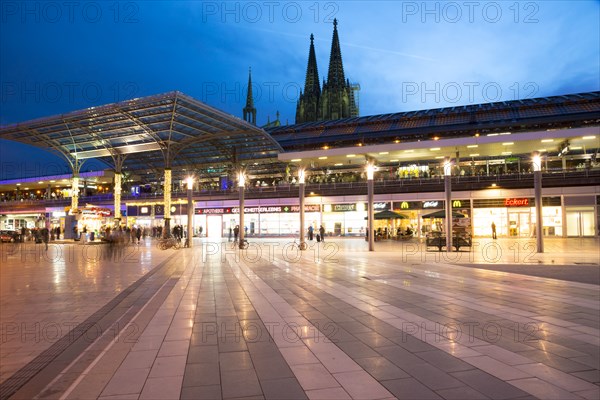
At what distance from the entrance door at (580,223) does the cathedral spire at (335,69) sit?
8088 centimetres

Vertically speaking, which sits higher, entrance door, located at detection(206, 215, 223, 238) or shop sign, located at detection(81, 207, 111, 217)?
shop sign, located at detection(81, 207, 111, 217)

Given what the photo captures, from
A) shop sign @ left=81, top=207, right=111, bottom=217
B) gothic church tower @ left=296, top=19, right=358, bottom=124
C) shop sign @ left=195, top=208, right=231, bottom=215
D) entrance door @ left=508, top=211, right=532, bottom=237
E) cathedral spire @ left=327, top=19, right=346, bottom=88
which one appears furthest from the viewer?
cathedral spire @ left=327, top=19, right=346, bottom=88

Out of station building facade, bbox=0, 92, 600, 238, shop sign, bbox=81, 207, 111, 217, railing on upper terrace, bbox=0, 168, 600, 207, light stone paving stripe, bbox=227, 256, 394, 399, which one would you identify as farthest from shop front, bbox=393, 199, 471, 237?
light stone paving stripe, bbox=227, 256, 394, 399

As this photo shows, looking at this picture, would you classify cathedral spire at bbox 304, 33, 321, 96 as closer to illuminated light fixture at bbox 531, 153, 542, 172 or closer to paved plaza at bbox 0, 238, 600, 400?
illuminated light fixture at bbox 531, 153, 542, 172

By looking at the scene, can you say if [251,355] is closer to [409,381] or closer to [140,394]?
[140,394]

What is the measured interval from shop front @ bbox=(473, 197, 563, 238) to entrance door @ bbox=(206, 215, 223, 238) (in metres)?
31.7

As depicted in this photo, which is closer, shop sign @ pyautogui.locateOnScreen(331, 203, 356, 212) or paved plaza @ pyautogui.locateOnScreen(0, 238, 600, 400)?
paved plaza @ pyautogui.locateOnScreen(0, 238, 600, 400)

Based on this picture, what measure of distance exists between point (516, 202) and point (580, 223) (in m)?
5.95

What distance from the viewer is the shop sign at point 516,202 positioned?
42.8 m

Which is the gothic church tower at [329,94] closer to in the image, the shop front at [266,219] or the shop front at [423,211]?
the shop front at [266,219]

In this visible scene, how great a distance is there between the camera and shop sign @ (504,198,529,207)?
4275 centimetres

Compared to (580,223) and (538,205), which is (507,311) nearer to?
(538,205)

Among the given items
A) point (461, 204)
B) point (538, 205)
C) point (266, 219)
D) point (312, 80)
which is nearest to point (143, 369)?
point (538, 205)

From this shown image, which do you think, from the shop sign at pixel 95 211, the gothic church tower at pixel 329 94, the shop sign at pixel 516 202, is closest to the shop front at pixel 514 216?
the shop sign at pixel 516 202
